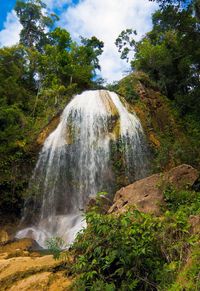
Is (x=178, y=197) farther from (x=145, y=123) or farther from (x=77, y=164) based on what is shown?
(x=145, y=123)

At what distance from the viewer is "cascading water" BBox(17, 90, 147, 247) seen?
510 inches

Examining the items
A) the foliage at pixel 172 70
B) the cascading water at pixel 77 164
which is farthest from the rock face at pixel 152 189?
the foliage at pixel 172 70

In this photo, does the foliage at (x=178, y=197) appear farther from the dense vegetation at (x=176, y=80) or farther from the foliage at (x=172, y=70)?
the foliage at (x=172, y=70)

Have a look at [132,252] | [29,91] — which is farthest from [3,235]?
[29,91]

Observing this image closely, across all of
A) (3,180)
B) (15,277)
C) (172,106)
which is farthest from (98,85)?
(15,277)

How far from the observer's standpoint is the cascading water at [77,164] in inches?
510

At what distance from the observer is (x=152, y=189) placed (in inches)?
310

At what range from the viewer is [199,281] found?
3256 millimetres

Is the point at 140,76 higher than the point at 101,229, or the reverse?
the point at 140,76

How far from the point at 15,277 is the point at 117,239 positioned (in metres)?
1.66

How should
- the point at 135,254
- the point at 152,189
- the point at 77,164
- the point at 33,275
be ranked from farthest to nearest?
the point at 77,164
the point at 152,189
the point at 33,275
the point at 135,254

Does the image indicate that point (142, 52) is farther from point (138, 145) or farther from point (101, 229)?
point (101, 229)

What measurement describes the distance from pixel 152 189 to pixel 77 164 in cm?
662

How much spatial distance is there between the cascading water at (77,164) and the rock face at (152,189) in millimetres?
3889
